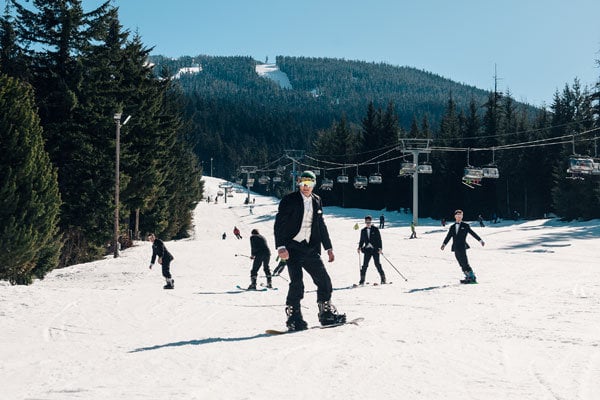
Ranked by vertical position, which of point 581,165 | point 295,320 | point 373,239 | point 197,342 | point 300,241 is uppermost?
point 581,165

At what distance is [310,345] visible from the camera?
6.65 m

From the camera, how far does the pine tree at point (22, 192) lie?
17234 millimetres

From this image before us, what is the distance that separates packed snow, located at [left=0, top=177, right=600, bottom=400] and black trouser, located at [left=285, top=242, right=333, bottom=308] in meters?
0.56

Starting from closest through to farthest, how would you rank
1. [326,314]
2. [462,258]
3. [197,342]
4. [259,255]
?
[197,342] → [326,314] → [462,258] → [259,255]

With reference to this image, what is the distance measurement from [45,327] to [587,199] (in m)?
51.0

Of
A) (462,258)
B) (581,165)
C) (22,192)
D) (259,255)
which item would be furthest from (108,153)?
(581,165)

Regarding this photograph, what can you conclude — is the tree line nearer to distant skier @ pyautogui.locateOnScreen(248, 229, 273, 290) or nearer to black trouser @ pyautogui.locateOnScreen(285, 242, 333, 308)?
distant skier @ pyautogui.locateOnScreen(248, 229, 273, 290)

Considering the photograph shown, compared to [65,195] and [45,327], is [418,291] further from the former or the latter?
[65,195]

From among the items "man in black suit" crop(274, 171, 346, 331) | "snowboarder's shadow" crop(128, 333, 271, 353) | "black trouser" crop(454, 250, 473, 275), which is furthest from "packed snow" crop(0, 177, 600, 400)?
"black trouser" crop(454, 250, 473, 275)

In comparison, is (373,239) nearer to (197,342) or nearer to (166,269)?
(166,269)

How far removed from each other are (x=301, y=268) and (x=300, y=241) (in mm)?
368

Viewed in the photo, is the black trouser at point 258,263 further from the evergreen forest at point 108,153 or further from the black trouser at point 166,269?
the evergreen forest at point 108,153

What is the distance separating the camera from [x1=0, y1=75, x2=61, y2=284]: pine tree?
679 inches

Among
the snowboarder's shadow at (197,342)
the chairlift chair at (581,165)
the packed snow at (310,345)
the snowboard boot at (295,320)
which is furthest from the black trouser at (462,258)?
the chairlift chair at (581,165)
